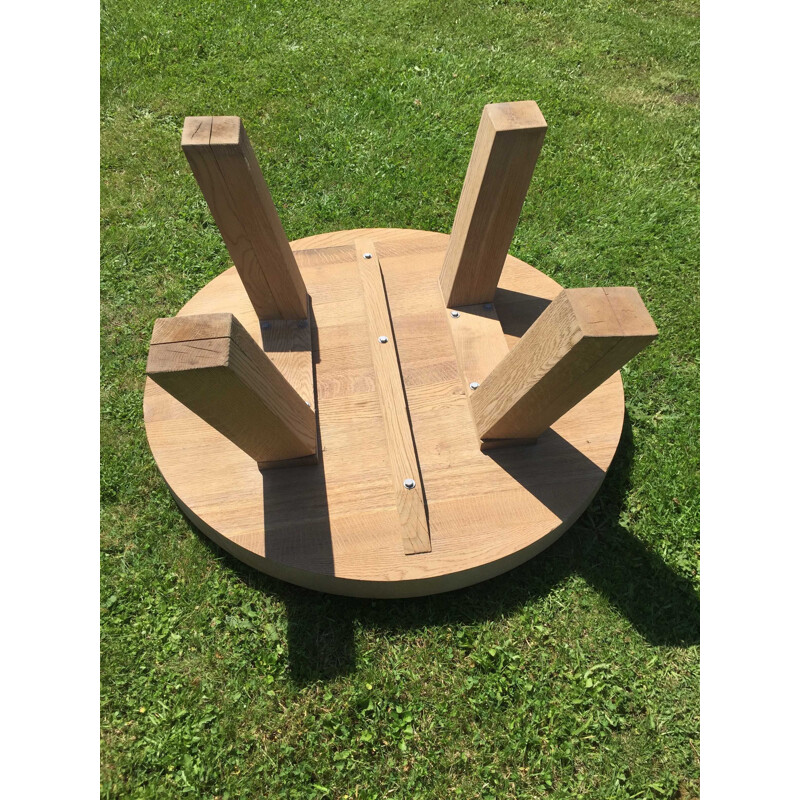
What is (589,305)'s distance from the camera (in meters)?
1.94

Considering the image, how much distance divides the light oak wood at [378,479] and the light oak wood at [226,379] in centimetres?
33

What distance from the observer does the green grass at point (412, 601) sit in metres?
2.54

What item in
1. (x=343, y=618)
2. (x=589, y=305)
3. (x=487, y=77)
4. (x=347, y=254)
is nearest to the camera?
(x=589, y=305)

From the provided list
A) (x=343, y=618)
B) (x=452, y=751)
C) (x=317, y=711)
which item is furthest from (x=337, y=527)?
(x=452, y=751)

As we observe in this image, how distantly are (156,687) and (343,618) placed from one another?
3.18ft

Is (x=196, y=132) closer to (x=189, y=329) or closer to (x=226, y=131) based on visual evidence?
(x=226, y=131)

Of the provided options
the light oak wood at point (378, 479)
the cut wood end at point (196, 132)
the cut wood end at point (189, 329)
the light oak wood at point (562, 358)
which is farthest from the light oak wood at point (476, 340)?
the cut wood end at point (196, 132)

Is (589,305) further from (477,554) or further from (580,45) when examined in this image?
(580,45)

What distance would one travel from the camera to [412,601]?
285 centimetres

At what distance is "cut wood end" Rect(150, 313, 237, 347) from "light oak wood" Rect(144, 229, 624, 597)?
107cm

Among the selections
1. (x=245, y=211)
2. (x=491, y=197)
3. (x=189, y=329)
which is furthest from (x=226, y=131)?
(x=491, y=197)

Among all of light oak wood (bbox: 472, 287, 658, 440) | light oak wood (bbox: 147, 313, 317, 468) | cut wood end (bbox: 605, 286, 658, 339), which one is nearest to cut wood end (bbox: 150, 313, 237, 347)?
light oak wood (bbox: 147, 313, 317, 468)

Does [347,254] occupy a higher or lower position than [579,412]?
higher

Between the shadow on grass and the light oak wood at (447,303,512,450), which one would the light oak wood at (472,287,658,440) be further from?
the shadow on grass
